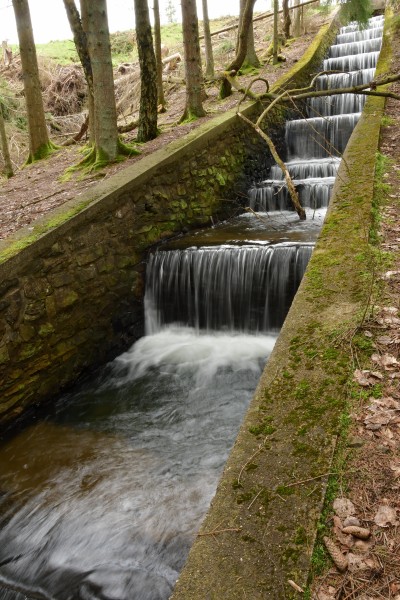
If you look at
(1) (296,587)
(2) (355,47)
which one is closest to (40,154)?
(1) (296,587)

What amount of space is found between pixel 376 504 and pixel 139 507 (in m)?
2.48

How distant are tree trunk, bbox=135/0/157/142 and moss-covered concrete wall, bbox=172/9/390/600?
6.30 m

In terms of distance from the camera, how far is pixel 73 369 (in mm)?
5949

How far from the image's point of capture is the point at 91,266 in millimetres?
6059

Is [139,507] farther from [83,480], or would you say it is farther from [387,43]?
[387,43]

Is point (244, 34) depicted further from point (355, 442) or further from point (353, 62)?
point (355, 442)

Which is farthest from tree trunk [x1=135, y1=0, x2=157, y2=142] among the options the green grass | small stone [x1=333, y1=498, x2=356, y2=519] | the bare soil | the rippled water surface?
the green grass

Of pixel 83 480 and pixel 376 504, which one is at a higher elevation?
pixel 376 504

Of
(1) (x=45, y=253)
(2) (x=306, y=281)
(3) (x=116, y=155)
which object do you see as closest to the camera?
(2) (x=306, y=281)

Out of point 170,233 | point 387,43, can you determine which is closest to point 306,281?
point 170,233

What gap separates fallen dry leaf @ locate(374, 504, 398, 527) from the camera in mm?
1889

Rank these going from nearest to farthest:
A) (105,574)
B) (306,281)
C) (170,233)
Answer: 1. (105,574)
2. (306,281)
3. (170,233)

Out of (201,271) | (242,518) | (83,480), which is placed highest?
(242,518)

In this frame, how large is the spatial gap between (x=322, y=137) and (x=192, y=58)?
11.2 ft
